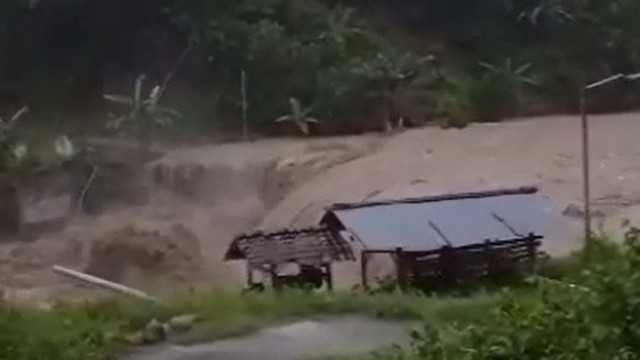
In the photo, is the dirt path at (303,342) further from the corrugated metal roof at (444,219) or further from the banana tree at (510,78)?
the banana tree at (510,78)

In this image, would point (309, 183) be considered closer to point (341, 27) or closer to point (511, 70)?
point (341, 27)

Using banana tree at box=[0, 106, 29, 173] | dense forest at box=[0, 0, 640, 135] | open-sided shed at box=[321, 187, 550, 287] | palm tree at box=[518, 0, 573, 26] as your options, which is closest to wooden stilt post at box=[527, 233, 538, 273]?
open-sided shed at box=[321, 187, 550, 287]

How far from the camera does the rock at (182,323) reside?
7.94ft

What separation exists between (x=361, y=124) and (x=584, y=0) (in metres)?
0.44

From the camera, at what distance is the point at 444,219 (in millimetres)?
2475

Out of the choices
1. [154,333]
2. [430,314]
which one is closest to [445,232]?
[430,314]

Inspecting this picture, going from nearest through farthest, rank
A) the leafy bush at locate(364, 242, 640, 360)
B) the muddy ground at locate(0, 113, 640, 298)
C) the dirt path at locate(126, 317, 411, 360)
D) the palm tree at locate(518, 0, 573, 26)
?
the leafy bush at locate(364, 242, 640, 360), the dirt path at locate(126, 317, 411, 360), the muddy ground at locate(0, 113, 640, 298), the palm tree at locate(518, 0, 573, 26)

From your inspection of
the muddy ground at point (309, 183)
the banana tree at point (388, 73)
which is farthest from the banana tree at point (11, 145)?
the banana tree at point (388, 73)

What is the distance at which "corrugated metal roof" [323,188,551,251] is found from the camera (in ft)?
8.04

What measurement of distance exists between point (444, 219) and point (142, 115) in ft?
1.72

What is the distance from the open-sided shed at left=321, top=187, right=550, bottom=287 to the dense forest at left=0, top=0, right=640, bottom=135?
0.16 metres

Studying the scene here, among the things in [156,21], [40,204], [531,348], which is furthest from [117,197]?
[531,348]

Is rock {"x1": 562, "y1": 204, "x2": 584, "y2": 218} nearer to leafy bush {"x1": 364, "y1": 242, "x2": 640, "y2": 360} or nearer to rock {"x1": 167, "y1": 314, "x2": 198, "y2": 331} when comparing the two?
leafy bush {"x1": 364, "y1": 242, "x2": 640, "y2": 360}

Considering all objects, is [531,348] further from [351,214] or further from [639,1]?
[639,1]
